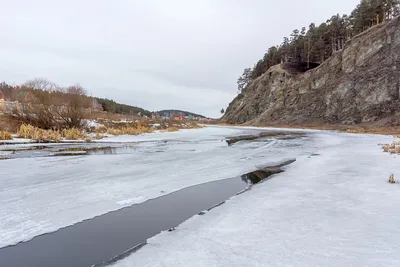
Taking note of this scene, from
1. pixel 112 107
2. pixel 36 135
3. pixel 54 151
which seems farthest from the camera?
pixel 112 107

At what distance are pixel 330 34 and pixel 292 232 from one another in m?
66.9

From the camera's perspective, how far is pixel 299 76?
55.6m

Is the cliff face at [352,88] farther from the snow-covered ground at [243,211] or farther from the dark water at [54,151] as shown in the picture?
the dark water at [54,151]

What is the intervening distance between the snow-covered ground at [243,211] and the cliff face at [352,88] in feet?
96.7

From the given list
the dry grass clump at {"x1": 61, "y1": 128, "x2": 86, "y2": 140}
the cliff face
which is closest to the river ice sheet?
the dry grass clump at {"x1": 61, "y1": 128, "x2": 86, "y2": 140}

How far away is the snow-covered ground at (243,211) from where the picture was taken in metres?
2.68

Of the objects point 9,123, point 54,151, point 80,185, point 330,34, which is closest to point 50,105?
point 9,123

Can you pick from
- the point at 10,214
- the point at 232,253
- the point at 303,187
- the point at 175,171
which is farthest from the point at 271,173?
the point at 10,214

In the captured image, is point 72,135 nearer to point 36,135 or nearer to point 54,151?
point 36,135

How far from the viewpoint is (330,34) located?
194 feet

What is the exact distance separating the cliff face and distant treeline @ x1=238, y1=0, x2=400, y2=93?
8473 mm

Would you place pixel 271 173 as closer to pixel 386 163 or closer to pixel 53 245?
pixel 386 163

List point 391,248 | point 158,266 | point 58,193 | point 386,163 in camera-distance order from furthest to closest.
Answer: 1. point 386,163
2. point 58,193
3. point 391,248
4. point 158,266

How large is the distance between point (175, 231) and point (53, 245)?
1453mm
